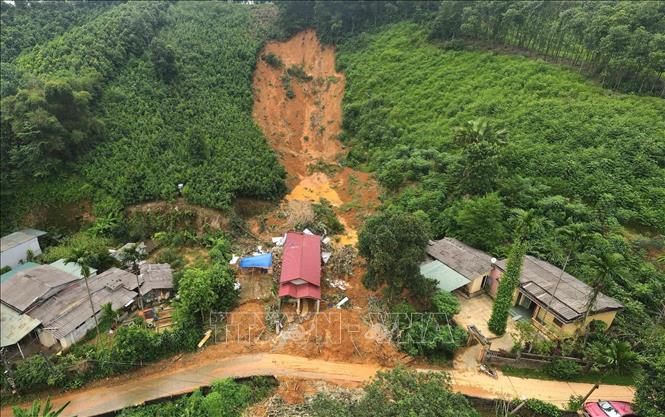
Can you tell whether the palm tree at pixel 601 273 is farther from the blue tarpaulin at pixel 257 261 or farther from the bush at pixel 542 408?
the blue tarpaulin at pixel 257 261

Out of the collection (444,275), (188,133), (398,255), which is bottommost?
(444,275)

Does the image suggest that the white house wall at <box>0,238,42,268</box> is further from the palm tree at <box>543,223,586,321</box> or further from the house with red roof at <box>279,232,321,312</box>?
the palm tree at <box>543,223,586,321</box>

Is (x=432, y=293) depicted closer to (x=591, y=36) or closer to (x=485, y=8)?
(x=591, y=36)

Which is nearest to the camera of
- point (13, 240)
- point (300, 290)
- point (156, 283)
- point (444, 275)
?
point (300, 290)

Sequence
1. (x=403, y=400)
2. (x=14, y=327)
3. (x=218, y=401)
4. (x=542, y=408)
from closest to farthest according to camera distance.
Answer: (x=403, y=400)
(x=218, y=401)
(x=542, y=408)
(x=14, y=327)

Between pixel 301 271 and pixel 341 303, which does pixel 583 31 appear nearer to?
pixel 341 303

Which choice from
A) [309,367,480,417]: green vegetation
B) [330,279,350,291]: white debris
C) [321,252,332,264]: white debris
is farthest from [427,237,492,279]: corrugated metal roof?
[309,367,480,417]: green vegetation

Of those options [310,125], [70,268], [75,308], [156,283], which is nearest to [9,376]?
[75,308]
